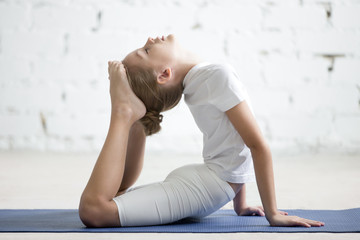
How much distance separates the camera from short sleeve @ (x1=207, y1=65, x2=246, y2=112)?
1.08m

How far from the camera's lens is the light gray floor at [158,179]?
982 millimetres

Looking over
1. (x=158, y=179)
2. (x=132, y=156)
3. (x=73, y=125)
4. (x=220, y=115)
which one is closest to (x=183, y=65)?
(x=220, y=115)

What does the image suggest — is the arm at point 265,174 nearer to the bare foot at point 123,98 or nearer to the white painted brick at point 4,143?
the bare foot at point 123,98

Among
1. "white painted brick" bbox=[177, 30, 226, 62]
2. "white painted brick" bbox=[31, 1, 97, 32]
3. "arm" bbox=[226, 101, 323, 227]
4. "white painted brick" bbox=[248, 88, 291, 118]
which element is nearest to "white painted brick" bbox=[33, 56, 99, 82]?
"white painted brick" bbox=[31, 1, 97, 32]

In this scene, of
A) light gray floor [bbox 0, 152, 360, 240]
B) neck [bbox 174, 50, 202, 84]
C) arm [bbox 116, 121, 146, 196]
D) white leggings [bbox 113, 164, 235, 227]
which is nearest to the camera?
light gray floor [bbox 0, 152, 360, 240]

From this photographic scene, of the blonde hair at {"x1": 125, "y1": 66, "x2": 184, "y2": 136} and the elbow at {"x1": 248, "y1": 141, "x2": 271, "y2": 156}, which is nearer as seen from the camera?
the elbow at {"x1": 248, "y1": 141, "x2": 271, "y2": 156}

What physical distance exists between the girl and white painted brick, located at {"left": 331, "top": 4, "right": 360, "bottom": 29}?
1.75 m

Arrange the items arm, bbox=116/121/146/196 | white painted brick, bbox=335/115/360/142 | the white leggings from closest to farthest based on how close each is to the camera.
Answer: the white leggings, arm, bbox=116/121/146/196, white painted brick, bbox=335/115/360/142

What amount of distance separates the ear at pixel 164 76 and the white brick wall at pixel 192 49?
1555mm

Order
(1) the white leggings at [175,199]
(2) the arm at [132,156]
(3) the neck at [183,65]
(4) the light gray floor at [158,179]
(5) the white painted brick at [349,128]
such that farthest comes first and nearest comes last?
Answer: (5) the white painted brick at [349,128]
(2) the arm at [132,156]
(3) the neck at [183,65]
(1) the white leggings at [175,199]
(4) the light gray floor at [158,179]

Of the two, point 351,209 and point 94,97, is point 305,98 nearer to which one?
point 94,97

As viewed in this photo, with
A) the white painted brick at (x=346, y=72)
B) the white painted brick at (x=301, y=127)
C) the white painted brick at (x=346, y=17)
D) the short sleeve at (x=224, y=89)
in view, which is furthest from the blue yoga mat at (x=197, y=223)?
the white painted brick at (x=346, y=17)

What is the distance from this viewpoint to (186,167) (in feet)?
3.91

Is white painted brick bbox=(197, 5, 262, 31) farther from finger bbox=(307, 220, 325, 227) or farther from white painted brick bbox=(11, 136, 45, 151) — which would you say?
finger bbox=(307, 220, 325, 227)
